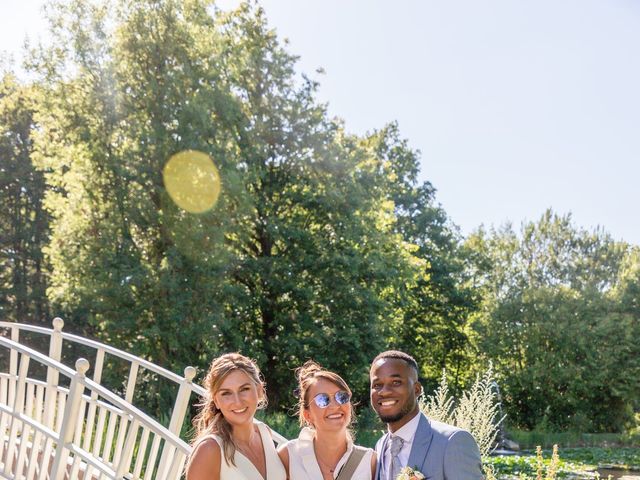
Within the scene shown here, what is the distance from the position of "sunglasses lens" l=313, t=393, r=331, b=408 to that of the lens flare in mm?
→ 16243

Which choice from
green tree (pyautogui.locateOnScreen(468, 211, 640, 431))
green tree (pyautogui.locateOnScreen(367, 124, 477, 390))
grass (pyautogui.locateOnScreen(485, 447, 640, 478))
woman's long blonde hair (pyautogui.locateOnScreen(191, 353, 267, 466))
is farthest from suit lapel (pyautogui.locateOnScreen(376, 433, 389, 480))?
green tree (pyautogui.locateOnScreen(468, 211, 640, 431))

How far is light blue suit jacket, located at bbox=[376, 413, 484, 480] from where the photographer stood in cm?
322

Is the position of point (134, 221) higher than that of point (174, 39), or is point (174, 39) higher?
point (174, 39)

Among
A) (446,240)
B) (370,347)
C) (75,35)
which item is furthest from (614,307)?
(75,35)

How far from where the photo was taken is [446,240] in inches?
1259

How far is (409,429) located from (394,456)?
0.48 feet

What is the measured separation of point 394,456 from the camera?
3.44 metres

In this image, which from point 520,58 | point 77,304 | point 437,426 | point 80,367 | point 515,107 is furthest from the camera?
point 77,304

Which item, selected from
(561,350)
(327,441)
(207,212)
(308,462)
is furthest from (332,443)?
(561,350)

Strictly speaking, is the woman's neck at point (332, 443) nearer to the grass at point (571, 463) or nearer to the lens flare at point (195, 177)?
the grass at point (571, 463)

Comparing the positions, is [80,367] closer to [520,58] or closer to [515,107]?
[520,58]

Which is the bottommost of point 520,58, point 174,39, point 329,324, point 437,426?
point 437,426

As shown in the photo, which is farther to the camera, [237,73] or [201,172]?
[237,73]

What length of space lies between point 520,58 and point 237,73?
11.3 m
